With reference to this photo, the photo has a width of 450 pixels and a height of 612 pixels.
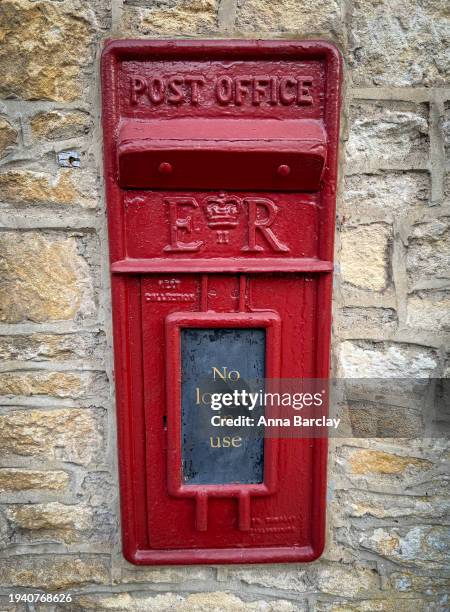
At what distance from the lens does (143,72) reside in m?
1.07

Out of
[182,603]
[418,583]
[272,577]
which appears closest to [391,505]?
[418,583]

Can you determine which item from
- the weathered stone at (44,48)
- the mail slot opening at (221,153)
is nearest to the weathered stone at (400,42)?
the mail slot opening at (221,153)

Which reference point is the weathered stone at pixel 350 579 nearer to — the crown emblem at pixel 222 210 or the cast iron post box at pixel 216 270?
the cast iron post box at pixel 216 270

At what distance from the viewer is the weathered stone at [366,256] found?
119 cm

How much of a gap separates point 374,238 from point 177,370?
2.06 ft

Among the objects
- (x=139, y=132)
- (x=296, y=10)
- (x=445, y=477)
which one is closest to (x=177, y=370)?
(x=139, y=132)

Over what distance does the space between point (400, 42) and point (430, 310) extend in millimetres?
684

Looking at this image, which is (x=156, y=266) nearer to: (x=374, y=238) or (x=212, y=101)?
(x=212, y=101)

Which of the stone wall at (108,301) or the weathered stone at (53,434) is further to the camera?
the weathered stone at (53,434)

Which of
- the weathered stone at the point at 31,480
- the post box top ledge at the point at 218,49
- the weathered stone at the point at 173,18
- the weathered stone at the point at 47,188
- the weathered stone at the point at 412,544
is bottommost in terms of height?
the weathered stone at the point at 412,544

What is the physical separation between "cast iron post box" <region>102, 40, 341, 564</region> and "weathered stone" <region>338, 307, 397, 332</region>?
97 mm

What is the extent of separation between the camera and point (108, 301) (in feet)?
4.00

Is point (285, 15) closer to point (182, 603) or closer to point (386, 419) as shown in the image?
point (386, 419)

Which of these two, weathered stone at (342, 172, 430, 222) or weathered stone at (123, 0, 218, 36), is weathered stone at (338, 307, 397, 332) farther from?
weathered stone at (123, 0, 218, 36)
